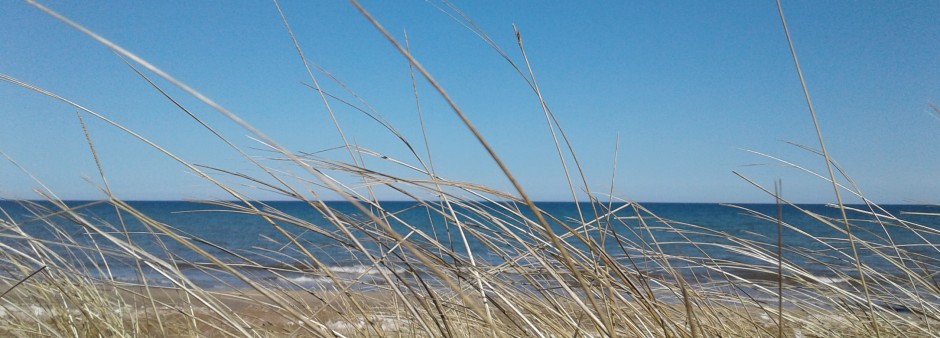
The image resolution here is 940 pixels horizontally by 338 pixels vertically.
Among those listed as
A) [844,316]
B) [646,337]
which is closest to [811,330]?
[844,316]

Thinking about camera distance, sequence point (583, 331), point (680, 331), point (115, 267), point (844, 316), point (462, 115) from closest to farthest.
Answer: point (462, 115) → point (680, 331) → point (583, 331) → point (844, 316) → point (115, 267)

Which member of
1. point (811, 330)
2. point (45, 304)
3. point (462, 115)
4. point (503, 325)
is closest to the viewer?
point (462, 115)

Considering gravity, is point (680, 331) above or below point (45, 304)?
above

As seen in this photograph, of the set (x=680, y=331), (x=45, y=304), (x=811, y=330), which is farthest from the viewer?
(x=45, y=304)

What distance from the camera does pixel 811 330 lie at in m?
1.57

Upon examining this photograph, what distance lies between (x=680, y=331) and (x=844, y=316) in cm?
105

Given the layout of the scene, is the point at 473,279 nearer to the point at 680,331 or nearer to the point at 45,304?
the point at 680,331

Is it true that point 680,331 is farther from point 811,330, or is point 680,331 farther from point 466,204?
point 811,330

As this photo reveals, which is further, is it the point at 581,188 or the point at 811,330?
the point at 811,330

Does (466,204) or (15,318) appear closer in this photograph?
(466,204)

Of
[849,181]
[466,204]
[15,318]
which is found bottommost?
[15,318]

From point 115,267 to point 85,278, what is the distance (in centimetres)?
843

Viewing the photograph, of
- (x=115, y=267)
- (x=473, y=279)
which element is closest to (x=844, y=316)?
(x=473, y=279)

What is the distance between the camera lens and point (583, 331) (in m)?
1.10
